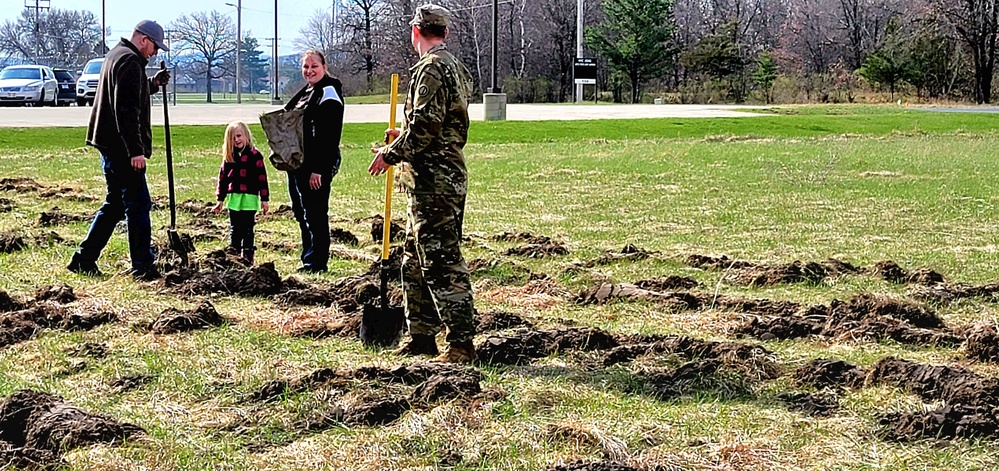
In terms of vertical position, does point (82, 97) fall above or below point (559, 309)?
above

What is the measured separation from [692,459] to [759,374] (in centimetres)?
153

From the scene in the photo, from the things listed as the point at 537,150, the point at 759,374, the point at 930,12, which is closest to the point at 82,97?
the point at 537,150

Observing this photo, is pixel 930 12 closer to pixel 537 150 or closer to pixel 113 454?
pixel 537 150

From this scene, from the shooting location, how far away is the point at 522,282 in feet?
30.7

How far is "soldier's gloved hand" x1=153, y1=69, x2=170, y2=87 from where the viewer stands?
8812 mm

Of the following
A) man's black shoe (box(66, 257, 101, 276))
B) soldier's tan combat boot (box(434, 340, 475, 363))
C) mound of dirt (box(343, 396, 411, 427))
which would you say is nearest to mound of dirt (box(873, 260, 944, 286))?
soldier's tan combat boot (box(434, 340, 475, 363))

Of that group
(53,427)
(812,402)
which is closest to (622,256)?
(812,402)

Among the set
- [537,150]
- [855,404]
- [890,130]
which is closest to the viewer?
[855,404]

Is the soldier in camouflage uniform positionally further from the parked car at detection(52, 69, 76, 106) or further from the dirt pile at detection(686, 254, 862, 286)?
the parked car at detection(52, 69, 76, 106)

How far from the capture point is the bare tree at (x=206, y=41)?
287 ft

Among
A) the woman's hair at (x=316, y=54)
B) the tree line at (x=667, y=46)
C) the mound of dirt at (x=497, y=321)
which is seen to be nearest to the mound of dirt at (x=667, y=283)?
the mound of dirt at (x=497, y=321)

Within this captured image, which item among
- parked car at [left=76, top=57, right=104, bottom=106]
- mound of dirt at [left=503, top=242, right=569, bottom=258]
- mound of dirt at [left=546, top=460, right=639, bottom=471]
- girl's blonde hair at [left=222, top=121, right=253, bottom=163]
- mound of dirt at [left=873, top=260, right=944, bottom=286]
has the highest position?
parked car at [left=76, top=57, right=104, bottom=106]

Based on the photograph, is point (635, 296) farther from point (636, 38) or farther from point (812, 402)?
point (636, 38)

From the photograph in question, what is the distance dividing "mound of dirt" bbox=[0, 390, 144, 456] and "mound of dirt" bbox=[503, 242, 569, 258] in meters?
5.80
